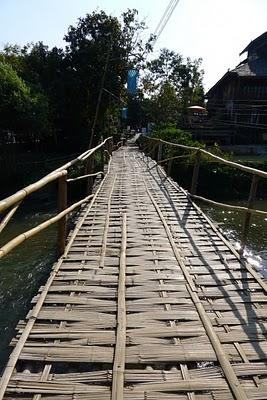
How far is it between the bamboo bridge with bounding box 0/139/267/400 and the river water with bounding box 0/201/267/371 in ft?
6.26

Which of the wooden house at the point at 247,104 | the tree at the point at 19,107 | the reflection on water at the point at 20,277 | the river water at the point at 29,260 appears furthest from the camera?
the wooden house at the point at 247,104

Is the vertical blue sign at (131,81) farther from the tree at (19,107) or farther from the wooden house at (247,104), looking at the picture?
the wooden house at (247,104)

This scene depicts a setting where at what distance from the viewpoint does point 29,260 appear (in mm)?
8500

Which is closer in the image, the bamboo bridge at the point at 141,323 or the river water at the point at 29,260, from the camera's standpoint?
the bamboo bridge at the point at 141,323

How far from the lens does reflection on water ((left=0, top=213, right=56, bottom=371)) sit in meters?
5.73

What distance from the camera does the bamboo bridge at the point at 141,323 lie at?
221 cm

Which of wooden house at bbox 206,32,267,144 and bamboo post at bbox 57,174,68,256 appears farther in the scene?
wooden house at bbox 206,32,267,144

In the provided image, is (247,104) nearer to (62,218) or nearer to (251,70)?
(251,70)

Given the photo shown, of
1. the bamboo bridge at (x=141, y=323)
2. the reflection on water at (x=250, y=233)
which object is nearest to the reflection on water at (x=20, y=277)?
the bamboo bridge at (x=141, y=323)

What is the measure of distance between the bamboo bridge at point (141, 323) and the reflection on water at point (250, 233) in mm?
4946

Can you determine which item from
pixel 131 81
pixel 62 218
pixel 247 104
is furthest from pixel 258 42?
pixel 62 218

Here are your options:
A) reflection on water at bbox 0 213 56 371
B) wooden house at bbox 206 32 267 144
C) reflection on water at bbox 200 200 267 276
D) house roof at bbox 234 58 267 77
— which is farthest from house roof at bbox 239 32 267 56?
reflection on water at bbox 0 213 56 371

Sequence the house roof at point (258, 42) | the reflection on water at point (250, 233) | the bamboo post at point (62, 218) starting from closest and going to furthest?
the bamboo post at point (62, 218) < the reflection on water at point (250, 233) < the house roof at point (258, 42)

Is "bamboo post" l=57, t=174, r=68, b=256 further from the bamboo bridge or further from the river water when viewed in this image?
the river water
